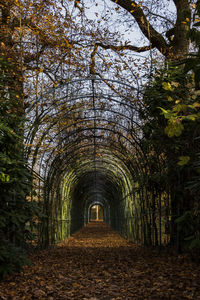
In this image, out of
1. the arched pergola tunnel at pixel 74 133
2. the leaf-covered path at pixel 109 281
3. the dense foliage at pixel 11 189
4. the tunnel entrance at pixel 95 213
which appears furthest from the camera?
the tunnel entrance at pixel 95 213

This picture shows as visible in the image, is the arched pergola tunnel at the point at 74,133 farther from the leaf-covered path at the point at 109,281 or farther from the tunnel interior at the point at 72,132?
the leaf-covered path at the point at 109,281

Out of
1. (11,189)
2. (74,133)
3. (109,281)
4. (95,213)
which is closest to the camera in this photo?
(109,281)

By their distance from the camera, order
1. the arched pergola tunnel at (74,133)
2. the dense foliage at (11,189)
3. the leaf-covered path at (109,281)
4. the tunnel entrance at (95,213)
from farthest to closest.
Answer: the tunnel entrance at (95,213) → the arched pergola tunnel at (74,133) → the dense foliage at (11,189) → the leaf-covered path at (109,281)

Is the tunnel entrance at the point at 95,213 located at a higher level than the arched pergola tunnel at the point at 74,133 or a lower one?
lower

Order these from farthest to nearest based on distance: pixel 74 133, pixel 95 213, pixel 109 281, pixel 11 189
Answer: pixel 95 213 < pixel 74 133 < pixel 11 189 < pixel 109 281

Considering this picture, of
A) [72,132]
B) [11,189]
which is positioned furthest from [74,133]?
[11,189]

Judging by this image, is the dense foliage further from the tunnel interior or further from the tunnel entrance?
the tunnel entrance

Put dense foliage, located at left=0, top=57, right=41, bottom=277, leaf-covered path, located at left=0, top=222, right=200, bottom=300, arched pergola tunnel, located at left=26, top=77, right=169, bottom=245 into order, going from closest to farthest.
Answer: leaf-covered path, located at left=0, top=222, right=200, bottom=300 → dense foliage, located at left=0, top=57, right=41, bottom=277 → arched pergola tunnel, located at left=26, top=77, right=169, bottom=245

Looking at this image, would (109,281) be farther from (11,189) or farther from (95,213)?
(95,213)

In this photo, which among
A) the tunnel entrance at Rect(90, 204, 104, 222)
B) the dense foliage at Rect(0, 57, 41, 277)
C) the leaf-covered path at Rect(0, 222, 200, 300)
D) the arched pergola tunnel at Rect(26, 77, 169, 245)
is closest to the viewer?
the leaf-covered path at Rect(0, 222, 200, 300)

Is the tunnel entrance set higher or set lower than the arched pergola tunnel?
lower

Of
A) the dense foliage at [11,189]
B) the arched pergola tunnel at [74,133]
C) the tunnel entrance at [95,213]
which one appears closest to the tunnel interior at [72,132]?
the arched pergola tunnel at [74,133]

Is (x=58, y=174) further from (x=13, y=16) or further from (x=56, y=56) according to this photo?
(x=13, y=16)

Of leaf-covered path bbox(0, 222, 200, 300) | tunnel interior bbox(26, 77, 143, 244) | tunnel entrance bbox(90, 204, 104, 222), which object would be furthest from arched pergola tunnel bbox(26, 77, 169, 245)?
tunnel entrance bbox(90, 204, 104, 222)
